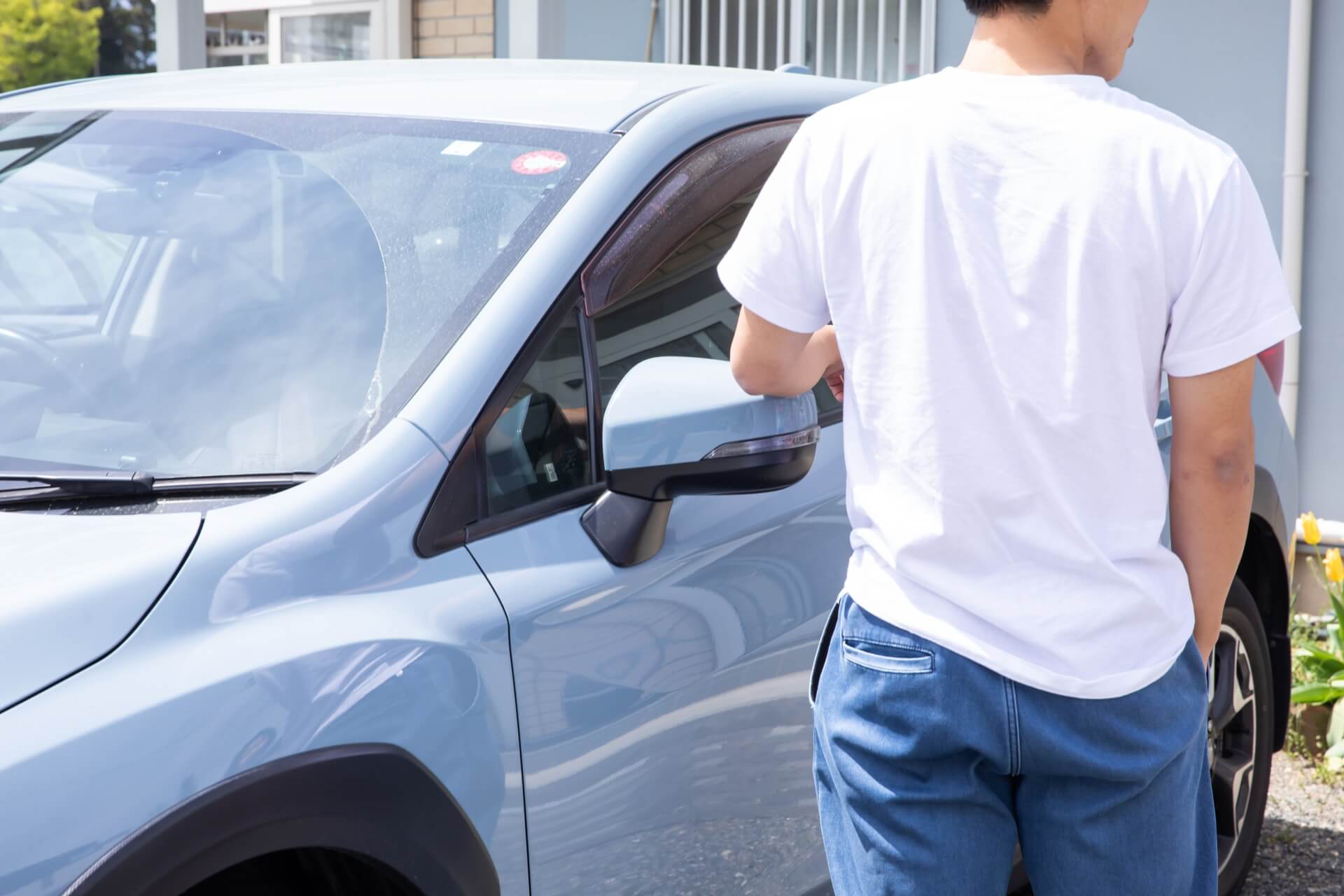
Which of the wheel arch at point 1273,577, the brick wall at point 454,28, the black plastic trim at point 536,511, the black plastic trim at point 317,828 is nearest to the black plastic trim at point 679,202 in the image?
the black plastic trim at point 536,511

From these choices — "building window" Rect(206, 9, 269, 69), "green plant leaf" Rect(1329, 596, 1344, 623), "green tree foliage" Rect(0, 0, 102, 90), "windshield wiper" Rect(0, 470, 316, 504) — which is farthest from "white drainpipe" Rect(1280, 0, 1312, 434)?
"green tree foliage" Rect(0, 0, 102, 90)

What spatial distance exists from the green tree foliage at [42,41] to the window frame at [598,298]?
2815cm

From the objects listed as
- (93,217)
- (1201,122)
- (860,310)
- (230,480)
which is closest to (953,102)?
(860,310)

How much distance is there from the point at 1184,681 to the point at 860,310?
0.52m

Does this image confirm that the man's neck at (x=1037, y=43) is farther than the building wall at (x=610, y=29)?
No

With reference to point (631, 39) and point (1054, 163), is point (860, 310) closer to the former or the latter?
point (1054, 163)

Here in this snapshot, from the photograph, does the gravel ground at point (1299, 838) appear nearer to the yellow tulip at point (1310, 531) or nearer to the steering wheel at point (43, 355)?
the yellow tulip at point (1310, 531)

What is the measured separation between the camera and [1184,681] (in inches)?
57.5

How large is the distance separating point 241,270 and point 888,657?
3.56 feet

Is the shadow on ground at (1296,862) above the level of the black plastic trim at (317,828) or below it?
below

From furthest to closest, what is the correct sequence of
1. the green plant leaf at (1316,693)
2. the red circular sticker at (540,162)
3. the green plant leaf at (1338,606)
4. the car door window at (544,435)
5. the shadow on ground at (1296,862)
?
the green plant leaf at (1338,606), the green plant leaf at (1316,693), the shadow on ground at (1296,862), the red circular sticker at (540,162), the car door window at (544,435)

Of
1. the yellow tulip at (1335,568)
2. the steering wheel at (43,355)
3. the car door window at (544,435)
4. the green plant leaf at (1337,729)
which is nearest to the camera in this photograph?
the car door window at (544,435)

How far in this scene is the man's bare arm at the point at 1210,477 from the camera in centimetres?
141

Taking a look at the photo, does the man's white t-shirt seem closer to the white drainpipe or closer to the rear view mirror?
the rear view mirror
